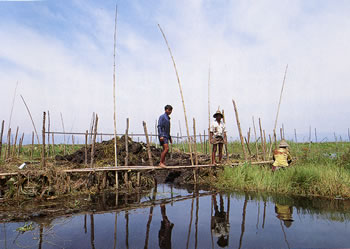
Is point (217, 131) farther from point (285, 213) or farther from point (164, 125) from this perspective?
point (285, 213)

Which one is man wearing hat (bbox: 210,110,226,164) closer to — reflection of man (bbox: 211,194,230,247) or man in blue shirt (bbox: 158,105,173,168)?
man in blue shirt (bbox: 158,105,173,168)

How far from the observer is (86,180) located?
5.39 metres

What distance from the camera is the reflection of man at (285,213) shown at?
3.41 m

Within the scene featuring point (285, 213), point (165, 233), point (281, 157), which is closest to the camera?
point (165, 233)

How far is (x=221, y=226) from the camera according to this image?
10.7 ft

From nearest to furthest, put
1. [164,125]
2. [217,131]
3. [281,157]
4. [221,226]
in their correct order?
[221,226]
[164,125]
[281,157]
[217,131]

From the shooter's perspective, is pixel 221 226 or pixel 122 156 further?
pixel 122 156

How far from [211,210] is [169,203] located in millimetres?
875

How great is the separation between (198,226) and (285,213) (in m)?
1.51

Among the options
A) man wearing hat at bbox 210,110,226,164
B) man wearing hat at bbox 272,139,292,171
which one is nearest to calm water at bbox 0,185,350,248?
man wearing hat at bbox 272,139,292,171

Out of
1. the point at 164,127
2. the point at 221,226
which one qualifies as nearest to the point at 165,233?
the point at 221,226

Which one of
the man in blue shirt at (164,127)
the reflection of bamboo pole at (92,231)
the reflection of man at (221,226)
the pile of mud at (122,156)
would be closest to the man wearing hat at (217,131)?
the man in blue shirt at (164,127)

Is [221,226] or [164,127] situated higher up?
[164,127]

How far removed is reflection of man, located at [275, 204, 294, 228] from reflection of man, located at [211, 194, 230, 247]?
81cm
